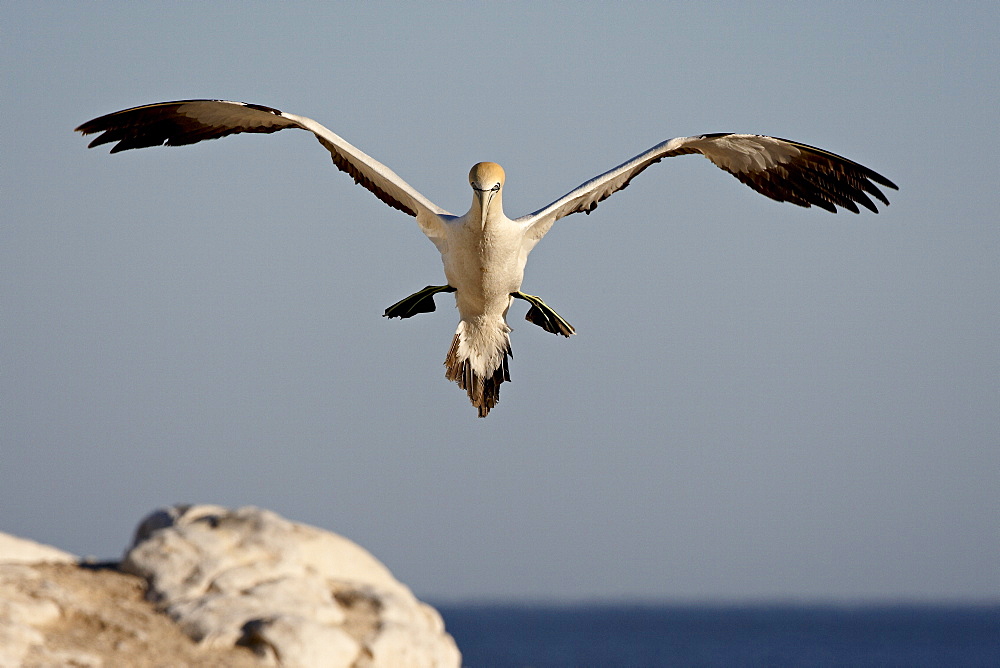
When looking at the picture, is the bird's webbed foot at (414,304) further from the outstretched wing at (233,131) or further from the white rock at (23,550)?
the white rock at (23,550)

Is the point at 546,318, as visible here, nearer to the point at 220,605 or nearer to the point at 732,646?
the point at 220,605

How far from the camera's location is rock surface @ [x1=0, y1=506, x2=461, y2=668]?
8.12 m

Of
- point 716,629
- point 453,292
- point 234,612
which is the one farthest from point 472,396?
point 716,629

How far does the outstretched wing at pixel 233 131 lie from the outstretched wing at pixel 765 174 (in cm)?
101

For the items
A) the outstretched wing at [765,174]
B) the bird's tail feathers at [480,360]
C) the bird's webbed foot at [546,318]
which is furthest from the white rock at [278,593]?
the outstretched wing at [765,174]

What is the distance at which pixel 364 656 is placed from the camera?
8672 mm

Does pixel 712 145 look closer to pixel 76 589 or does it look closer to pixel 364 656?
pixel 364 656

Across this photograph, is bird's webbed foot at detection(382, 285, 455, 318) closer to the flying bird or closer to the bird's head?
the flying bird

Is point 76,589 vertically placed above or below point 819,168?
below

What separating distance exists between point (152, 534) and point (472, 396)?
276 cm

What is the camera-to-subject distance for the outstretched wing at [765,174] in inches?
375

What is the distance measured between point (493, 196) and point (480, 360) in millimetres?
1635

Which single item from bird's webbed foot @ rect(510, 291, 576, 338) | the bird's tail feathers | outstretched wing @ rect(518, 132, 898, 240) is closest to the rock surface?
the bird's tail feathers

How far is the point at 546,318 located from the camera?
10.2 metres
